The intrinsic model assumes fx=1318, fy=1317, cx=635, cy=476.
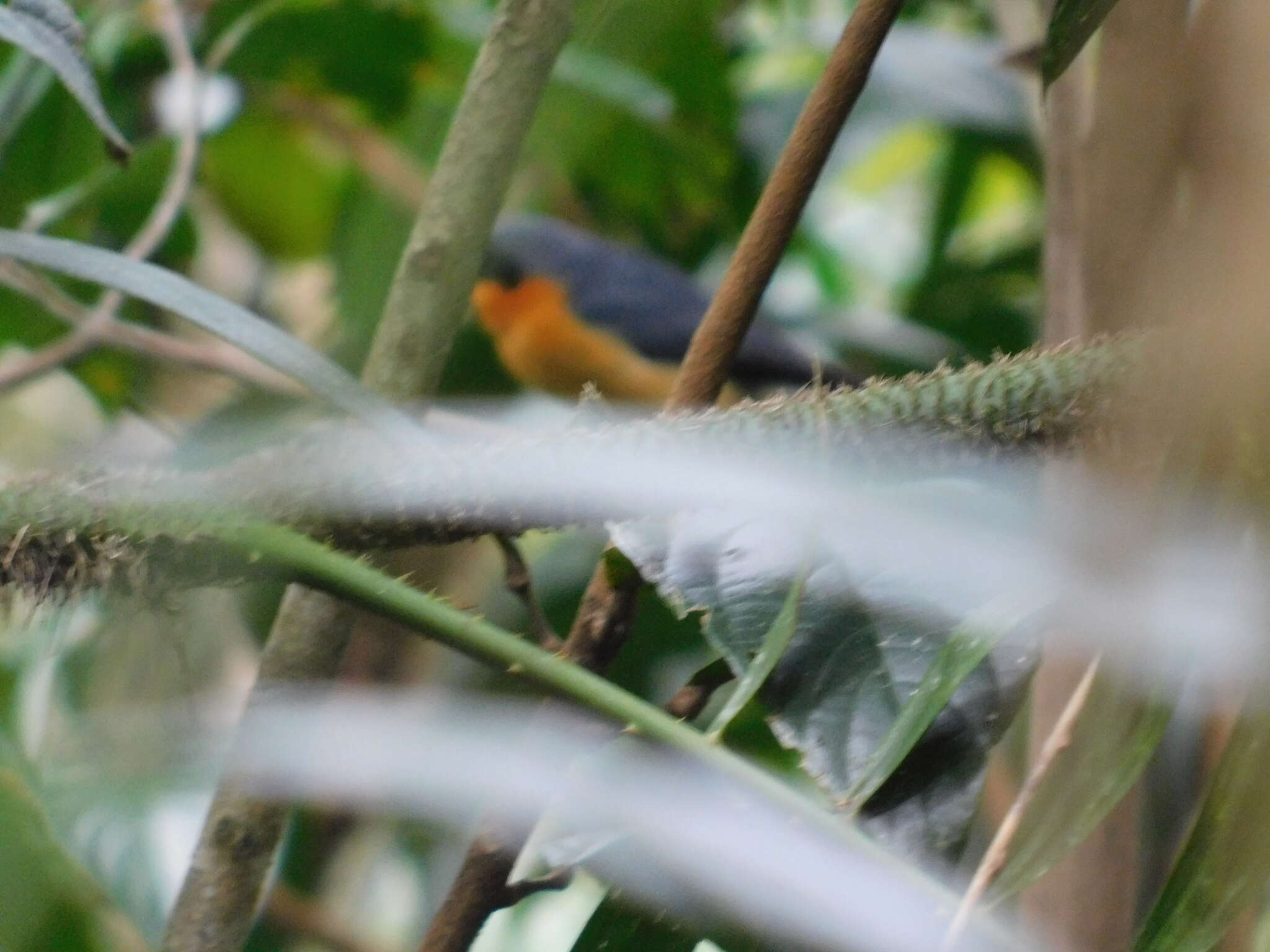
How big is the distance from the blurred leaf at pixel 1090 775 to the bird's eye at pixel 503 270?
150 cm

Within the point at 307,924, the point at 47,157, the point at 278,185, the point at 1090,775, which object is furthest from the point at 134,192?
the point at 1090,775

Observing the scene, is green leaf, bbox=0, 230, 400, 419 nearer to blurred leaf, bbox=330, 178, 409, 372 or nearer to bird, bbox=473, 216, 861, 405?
blurred leaf, bbox=330, 178, 409, 372

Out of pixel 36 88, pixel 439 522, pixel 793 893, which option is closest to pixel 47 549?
pixel 439 522

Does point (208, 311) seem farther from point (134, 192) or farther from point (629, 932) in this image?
point (134, 192)

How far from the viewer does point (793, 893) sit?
0.34 meters

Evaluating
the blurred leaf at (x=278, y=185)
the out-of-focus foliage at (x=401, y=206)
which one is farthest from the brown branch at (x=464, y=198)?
the blurred leaf at (x=278, y=185)

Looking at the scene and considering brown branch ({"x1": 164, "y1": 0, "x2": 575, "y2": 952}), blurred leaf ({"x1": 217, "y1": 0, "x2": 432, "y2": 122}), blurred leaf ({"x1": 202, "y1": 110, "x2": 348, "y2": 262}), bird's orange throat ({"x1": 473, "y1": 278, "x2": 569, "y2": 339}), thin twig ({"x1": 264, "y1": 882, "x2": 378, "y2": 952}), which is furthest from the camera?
bird's orange throat ({"x1": 473, "y1": 278, "x2": 569, "y2": 339})

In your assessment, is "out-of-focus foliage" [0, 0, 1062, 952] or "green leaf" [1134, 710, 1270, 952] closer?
"green leaf" [1134, 710, 1270, 952]

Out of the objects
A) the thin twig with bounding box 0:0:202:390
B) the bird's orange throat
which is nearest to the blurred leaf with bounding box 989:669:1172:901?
the thin twig with bounding box 0:0:202:390

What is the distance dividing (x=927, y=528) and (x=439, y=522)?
150mm

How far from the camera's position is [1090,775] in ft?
1.27

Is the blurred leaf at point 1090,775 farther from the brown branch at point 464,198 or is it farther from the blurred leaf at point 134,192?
the blurred leaf at point 134,192

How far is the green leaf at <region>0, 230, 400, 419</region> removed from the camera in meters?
0.43

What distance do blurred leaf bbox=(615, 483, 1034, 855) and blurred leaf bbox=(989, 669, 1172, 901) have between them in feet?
0.08
